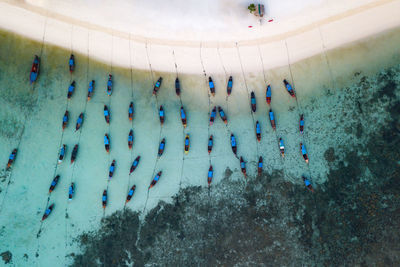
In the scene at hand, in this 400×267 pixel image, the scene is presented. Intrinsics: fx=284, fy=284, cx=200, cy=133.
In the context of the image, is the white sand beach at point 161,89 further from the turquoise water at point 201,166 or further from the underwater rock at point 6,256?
the underwater rock at point 6,256

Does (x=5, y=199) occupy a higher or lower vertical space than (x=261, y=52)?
lower

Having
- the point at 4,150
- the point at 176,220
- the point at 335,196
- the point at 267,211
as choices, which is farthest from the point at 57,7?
the point at 335,196

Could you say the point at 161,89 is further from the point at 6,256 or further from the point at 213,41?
the point at 6,256

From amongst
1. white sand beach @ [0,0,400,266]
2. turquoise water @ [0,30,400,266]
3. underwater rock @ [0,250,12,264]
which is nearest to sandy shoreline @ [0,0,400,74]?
white sand beach @ [0,0,400,266]

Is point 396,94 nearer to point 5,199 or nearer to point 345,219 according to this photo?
point 345,219

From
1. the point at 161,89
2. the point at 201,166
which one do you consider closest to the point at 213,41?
the point at 161,89
